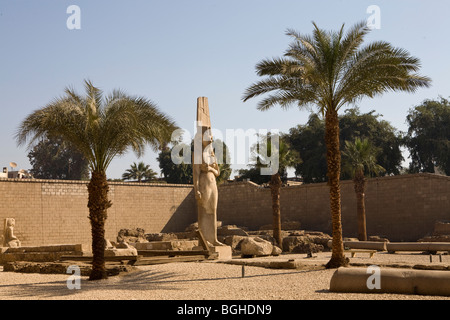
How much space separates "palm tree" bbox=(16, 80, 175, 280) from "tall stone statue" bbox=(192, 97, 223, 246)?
15.6ft

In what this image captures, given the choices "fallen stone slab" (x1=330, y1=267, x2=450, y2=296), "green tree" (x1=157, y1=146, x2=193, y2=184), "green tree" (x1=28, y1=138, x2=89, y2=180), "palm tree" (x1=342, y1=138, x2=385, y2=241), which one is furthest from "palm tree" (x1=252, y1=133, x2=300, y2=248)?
"green tree" (x1=28, y1=138, x2=89, y2=180)

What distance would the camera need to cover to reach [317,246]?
2377 cm

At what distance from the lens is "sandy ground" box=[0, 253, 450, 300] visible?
399 inches

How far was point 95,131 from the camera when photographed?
13.5 m

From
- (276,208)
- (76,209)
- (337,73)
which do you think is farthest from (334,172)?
(76,209)

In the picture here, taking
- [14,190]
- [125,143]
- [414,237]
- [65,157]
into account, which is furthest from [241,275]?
[65,157]

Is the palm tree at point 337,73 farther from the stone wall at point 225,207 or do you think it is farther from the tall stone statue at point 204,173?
the stone wall at point 225,207

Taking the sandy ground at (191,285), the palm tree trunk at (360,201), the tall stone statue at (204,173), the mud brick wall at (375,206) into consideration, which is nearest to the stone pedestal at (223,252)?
the tall stone statue at (204,173)

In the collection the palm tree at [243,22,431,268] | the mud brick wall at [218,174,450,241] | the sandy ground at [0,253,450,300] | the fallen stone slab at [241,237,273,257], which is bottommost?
the sandy ground at [0,253,450,300]

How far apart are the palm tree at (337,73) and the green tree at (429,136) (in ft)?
92.6

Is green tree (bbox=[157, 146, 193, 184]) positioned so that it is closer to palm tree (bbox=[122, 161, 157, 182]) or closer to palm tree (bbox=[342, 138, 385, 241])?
palm tree (bbox=[122, 161, 157, 182])

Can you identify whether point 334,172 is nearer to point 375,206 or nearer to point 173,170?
point 375,206

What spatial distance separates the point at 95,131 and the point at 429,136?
3392cm

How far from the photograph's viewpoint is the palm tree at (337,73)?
48.0 feet
